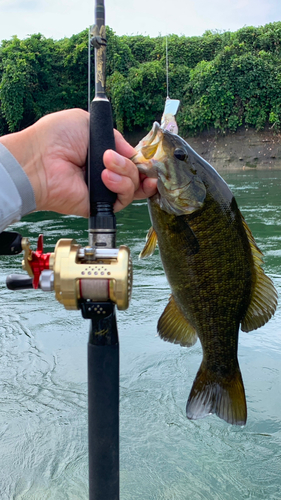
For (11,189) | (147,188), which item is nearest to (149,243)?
(147,188)

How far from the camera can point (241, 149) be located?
80.8ft

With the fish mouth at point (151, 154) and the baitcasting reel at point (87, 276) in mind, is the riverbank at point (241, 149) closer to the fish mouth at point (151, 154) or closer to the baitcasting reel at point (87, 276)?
the fish mouth at point (151, 154)

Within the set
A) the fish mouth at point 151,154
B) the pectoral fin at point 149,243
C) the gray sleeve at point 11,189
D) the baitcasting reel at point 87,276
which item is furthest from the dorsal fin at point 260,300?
the gray sleeve at point 11,189

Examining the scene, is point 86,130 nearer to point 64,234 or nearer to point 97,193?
point 97,193

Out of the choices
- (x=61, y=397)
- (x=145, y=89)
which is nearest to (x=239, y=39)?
(x=145, y=89)

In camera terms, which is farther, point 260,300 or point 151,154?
point 260,300

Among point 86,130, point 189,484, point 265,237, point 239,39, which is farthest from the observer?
point 239,39

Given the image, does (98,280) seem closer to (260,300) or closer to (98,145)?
(98,145)

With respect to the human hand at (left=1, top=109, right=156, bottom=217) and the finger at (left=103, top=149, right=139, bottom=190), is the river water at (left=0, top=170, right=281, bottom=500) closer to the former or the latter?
the human hand at (left=1, top=109, right=156, bottom=217)

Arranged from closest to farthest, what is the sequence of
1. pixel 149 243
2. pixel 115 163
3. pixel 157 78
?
pixel 115 163 → pixel 149 243 → pixel 157 78

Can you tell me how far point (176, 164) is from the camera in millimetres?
1852

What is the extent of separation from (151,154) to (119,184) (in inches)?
14.3

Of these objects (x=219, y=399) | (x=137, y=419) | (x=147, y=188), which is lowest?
(x=137, y=419)

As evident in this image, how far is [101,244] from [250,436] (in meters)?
1.47
